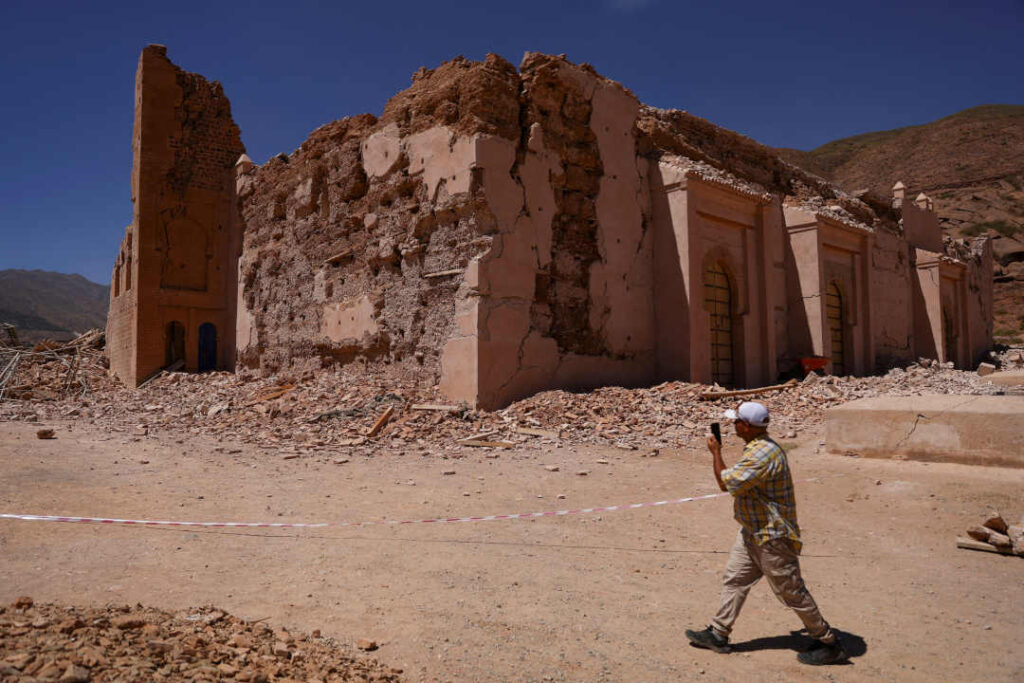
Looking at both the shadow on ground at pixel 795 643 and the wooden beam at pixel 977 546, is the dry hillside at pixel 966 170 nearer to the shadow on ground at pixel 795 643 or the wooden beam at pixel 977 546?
the wooden beam at pixel 977 546

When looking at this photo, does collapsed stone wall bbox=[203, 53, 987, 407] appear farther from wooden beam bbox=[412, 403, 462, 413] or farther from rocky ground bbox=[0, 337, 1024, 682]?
rocky ground bbox=[0, 337, 1024, 682]

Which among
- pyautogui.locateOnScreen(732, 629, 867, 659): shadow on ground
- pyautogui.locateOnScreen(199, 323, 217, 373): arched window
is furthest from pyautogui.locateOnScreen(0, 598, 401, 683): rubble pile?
pyautogui.locateOnScreen(199, 323, 217, 373): arched window

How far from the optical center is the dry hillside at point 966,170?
3434 cm

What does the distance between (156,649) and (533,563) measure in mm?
2348

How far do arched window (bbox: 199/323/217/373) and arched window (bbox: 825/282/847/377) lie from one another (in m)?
16.7

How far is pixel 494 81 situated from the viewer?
1004cm

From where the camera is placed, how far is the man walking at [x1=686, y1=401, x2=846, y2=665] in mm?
3004

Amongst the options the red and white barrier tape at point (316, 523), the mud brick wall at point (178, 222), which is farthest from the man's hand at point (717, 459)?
the mud brick wall at point (178, 222)

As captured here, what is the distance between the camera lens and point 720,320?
512 inches

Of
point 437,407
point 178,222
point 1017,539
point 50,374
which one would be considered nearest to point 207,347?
point 178,222

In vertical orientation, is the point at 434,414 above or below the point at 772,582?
above

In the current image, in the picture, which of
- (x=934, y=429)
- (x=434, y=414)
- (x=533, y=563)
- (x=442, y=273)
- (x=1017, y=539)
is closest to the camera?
(x=533, y=563)

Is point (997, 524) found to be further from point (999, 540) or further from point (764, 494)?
point (764, 494)

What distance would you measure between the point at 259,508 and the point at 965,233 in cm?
4200
